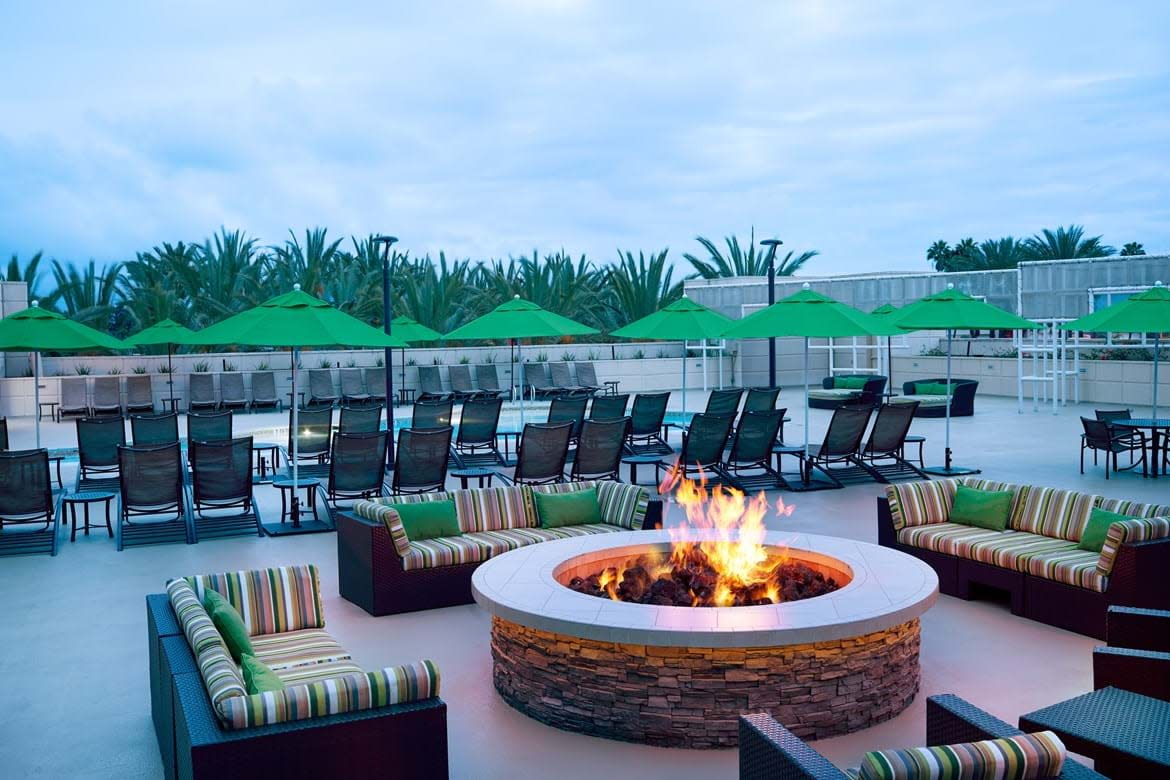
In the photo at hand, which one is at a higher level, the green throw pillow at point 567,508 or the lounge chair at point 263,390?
the lounge chair at point 263,390

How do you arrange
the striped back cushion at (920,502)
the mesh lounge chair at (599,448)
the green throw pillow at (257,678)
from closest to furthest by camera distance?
1. the green throw pillow at (257,678)
2. the striped back cushion at (920,502)
3. the mesh lounge chair at (599,448)

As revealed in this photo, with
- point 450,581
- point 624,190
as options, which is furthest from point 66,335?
point 624,190

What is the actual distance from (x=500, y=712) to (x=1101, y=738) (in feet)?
8.45

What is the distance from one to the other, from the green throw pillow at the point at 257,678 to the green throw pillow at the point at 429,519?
304 centimetres

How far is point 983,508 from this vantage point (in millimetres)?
7211

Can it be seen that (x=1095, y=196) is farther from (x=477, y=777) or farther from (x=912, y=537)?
(x=477, y=777)

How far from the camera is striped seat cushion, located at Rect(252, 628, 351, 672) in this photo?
4711 mm

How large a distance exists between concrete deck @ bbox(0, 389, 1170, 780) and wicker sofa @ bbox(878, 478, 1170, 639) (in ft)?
0.50

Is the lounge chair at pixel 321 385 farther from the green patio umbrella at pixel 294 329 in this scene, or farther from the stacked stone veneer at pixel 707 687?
the stacked stone veneer at pixel 707 687

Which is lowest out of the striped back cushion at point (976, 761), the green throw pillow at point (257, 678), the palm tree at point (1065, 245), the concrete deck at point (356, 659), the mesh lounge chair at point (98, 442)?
the concrete deck at point (356, 659)

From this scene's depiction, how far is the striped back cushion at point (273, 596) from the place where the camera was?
16.8 feet

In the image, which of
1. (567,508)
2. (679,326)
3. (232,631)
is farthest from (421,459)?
(679,326)

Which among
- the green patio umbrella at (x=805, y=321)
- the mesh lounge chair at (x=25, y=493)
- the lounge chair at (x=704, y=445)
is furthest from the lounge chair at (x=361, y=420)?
the green patio umbrella at (x=805, y=321)

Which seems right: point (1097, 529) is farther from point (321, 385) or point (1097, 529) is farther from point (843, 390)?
point (321, 385)
